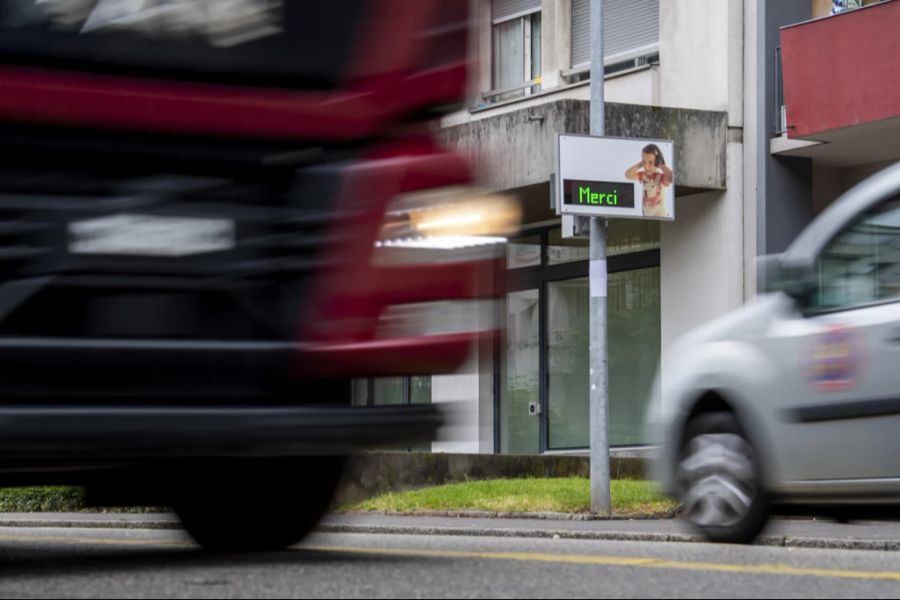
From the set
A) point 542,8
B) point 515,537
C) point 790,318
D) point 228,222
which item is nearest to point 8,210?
point 228,222

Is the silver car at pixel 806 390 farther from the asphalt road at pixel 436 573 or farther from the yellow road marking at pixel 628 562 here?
the yellow road marking at pixel 628 562

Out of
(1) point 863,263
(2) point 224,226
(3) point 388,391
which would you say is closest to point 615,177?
(1) point 863,263

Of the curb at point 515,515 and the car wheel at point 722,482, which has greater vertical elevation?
the car wheel at point 722,482

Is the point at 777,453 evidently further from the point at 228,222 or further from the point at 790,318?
the point at 228,222

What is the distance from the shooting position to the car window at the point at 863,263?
27.0 ft

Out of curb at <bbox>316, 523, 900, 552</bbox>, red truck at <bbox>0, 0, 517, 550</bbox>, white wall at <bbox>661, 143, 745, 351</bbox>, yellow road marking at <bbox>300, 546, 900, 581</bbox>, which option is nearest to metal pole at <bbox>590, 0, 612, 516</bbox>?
curb at <bbox>316, 523, 900, 552</bbox>

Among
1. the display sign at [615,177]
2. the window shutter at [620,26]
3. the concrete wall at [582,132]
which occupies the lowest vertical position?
the display sign at [615,177]

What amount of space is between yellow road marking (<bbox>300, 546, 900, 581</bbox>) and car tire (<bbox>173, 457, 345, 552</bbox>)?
0.81 ft

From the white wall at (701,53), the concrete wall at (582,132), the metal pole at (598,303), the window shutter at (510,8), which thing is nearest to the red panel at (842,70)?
the white wall at (701,53)

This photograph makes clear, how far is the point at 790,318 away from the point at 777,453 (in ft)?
2.08

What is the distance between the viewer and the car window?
8234mm

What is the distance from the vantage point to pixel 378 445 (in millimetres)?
6332

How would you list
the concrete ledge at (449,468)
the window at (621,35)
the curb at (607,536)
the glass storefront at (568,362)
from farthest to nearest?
the glass storefront at (568,362)
the window at (621,35)
the concrete ledge at (449,468)
the curb at (607,536)

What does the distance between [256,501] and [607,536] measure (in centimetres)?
699
